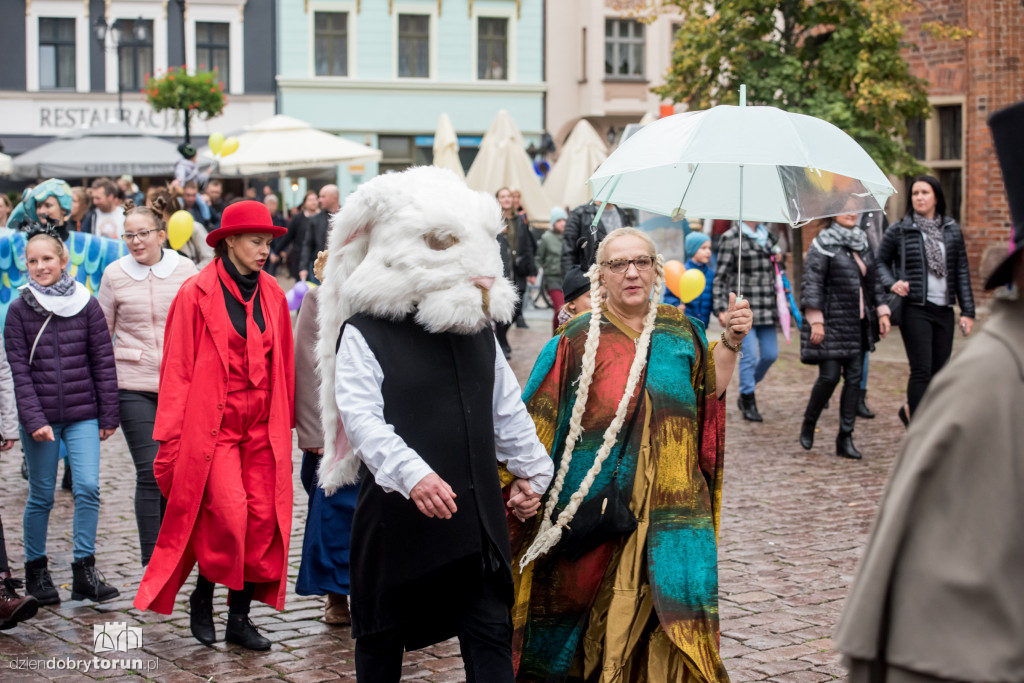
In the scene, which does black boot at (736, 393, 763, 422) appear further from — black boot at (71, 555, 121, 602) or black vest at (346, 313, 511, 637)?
black vest at (346, 313, 511, 637)

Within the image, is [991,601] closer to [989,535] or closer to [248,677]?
[989,535]

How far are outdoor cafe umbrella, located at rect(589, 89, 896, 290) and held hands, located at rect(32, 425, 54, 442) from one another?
284 cm

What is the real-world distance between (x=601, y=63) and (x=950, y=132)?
803 inches

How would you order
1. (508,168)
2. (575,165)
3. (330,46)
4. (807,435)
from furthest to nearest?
(330,46) → (575,165) → (508,168) → (807,435)

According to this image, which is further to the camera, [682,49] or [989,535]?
[682,49]

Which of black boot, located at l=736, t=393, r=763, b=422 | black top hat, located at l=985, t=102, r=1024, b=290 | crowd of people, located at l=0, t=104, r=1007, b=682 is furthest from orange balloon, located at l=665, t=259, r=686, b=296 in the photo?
black top hat, located at l=985, t=102, r=1024, b=290

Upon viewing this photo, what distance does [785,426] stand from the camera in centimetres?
1108

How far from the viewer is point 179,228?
9680 mm

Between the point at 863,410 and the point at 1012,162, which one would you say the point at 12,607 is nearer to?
the point at 1012,162

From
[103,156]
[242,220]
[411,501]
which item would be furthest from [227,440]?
[103,156]

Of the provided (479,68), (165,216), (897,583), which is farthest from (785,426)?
(479,68)

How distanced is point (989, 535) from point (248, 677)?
3662 mm

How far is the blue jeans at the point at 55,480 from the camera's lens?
6.19m

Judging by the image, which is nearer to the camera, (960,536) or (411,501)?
(960,536)
